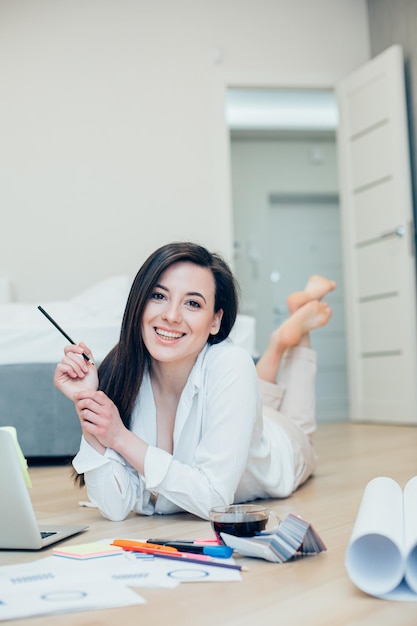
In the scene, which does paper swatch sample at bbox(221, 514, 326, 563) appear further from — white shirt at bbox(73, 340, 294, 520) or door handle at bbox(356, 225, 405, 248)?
door handle at bbox(356, 225, 405, 248)

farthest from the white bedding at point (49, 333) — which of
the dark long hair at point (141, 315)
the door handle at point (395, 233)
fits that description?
the door handle at point (395, 233)

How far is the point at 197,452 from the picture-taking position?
1.71m

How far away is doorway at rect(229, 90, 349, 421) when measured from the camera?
22.6 feet

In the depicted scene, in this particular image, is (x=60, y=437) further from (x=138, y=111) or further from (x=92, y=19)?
(x=92, y=19)

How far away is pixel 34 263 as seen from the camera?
4.82 metres

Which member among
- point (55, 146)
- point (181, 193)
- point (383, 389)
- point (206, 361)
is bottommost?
point (383, 389)

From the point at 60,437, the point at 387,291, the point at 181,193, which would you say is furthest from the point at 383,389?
the point at 60,437

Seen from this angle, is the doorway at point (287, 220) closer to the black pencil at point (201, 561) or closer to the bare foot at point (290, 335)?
the bare foot at point (290, 335)

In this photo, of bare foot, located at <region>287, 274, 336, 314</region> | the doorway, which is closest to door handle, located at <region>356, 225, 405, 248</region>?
bare foot, located at <region>287, 274, 336, 314</region>

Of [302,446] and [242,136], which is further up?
[242,136]

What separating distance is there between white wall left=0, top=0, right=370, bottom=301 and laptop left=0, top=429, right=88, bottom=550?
11.0 feet

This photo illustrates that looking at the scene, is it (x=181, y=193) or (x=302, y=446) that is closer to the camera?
(x=302, y=446)

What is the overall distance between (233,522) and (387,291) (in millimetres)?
3511

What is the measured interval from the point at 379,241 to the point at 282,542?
366 centimetres
